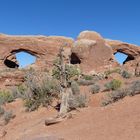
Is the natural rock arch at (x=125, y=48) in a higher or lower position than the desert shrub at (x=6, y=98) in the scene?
higher

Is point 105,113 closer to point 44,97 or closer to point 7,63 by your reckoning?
point 44,97

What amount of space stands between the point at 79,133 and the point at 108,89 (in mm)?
7724

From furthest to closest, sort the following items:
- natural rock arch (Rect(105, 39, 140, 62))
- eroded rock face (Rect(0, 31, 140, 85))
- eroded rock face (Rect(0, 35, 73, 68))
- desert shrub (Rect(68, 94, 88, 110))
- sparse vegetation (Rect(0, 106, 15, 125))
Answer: natural rock arch (Rect(105, 39, 140, 62)), eroded rock face (Rect(0, 35, 73, 68)), eroded rock face (Rect(0, 31, 140, 85)), sparse vegetation (Rect(0, 106, 15, 125)), desert shrub (Rect(68, 94, 88, 110))

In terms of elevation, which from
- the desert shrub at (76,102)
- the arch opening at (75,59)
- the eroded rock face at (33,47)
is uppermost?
the eroded rock face at (33,47)

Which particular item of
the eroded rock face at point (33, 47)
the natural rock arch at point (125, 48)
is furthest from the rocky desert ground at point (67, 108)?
the natural rock arch at point (125, 48)

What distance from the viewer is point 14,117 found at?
13742mm

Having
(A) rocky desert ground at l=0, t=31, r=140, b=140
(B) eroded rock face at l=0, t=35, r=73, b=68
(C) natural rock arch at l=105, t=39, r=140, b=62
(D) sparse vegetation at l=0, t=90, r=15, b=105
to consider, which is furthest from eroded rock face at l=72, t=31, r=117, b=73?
(D) sparse vegetation at l=0, t=90, r=15, b=105

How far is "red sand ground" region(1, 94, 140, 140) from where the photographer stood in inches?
317

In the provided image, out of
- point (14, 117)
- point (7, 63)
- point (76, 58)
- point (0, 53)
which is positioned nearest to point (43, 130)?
point (14, 117)

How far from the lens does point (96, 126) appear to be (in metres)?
8.91

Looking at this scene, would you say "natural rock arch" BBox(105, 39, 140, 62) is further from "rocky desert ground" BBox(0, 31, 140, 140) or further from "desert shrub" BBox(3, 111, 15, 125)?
"desert shrub" BBox(3, 111, 15, 125)

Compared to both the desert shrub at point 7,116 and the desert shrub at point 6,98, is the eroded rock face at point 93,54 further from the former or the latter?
the desert shrub at point 7,116

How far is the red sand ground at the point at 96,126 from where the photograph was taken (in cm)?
805

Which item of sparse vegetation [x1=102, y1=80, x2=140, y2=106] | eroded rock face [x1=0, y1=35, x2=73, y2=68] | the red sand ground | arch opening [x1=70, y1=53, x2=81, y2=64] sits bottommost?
the red sand ground
